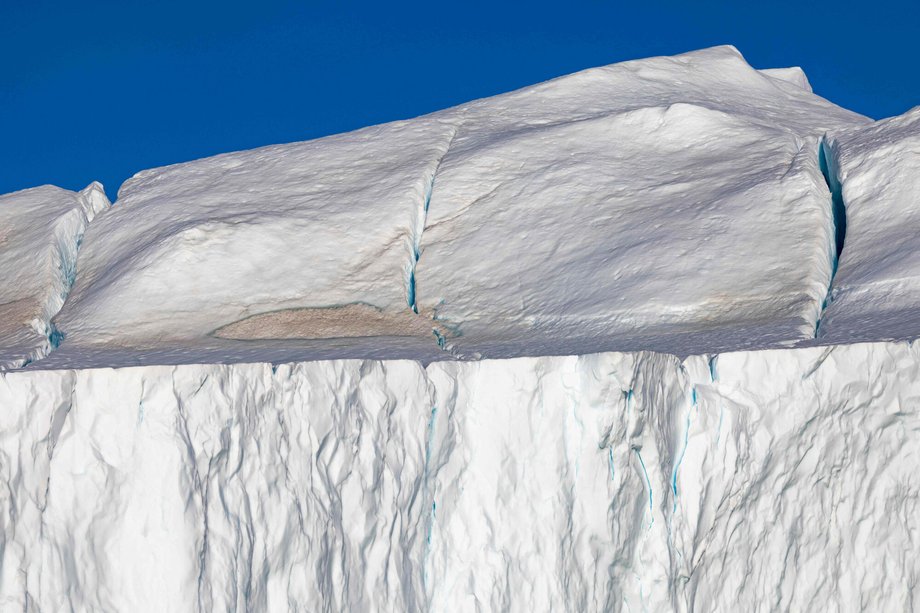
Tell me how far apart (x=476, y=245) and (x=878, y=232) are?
330 centimetres

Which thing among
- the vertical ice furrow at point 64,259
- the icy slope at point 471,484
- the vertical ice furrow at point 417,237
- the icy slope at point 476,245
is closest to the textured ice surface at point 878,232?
the icy slope at point 476,245

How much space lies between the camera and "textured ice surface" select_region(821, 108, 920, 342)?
9883mm

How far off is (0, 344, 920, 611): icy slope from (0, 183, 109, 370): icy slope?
4.90 ft

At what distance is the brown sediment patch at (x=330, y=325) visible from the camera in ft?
36.0

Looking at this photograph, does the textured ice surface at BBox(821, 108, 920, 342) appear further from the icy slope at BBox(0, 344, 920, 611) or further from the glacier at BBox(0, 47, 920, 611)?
the icy slope at BBox(0, 344, 920, 611)

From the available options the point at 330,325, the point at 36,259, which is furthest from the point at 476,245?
the point at 36,259

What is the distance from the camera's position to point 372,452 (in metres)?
9.62

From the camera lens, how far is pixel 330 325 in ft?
36.5

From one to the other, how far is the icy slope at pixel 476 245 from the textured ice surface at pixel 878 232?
23 cm

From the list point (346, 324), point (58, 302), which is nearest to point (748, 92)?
point (346, 324)

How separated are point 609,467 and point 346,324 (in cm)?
260

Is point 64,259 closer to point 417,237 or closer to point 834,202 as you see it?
point 417,237

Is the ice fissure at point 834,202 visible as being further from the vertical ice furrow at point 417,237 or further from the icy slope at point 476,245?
the vertical ice furrow at point 417,237

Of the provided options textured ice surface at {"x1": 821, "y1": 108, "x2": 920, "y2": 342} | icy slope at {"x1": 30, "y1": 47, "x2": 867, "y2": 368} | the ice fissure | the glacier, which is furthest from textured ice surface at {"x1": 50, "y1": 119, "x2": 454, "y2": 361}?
the ice fissure
